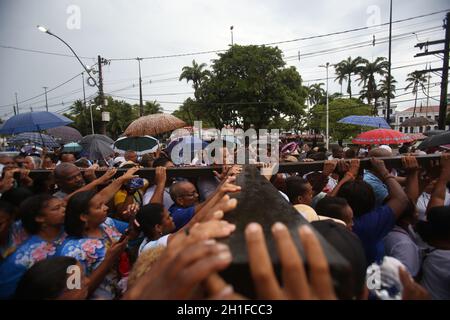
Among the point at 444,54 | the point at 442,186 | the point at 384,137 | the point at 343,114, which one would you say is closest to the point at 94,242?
the point at 442,186

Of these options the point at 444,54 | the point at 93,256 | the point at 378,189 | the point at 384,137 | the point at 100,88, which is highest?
the point at 444,54

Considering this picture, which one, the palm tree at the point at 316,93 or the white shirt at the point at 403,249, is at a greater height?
the palm tree at the point at 316,93

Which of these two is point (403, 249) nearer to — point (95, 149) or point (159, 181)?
point (159, 181)

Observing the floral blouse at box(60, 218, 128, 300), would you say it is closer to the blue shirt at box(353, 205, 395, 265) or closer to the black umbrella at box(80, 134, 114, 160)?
the blue shirt at box(353, 205, 395, 265)

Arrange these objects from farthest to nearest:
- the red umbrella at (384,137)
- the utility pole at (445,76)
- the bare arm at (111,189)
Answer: the utility pole at (445,76), the red umbrella at (384,137), the bare arm at (111,189)

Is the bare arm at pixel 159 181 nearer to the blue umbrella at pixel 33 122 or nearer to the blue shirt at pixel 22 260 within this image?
the blue shirt at pixel 22 260

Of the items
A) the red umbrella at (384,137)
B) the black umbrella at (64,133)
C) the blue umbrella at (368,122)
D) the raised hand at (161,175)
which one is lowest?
the raised hand at (161,175)

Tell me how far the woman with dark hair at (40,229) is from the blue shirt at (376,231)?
7.54ft

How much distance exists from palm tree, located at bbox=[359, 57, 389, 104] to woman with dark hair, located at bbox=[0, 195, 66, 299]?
4561 cm

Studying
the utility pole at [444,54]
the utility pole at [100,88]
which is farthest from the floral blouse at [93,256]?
the utility pole at [444,54]

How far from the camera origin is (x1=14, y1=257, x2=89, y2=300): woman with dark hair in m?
1.38

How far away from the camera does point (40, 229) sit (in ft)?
6.96

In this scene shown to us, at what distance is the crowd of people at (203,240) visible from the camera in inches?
26.3

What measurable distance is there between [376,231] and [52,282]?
86.1 inches
